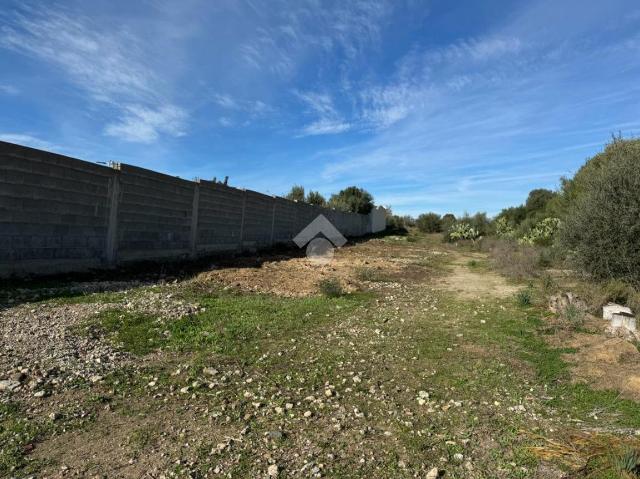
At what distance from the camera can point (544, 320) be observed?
801 cm

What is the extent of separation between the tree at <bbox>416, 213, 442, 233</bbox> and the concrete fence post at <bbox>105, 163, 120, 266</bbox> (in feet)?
150

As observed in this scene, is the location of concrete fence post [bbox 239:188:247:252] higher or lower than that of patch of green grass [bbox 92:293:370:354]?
higher

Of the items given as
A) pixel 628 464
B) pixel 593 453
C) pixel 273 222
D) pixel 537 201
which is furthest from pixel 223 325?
pixel 537 201

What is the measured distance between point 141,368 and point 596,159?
15948mm

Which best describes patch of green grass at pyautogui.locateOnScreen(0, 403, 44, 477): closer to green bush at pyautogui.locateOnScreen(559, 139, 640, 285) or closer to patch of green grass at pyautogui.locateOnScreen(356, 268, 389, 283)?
patch of green grass at pyautogui.locateOnScreen(356, 268, 389, 283)

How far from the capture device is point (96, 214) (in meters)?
9.59

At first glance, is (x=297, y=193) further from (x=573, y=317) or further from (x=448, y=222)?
(x=573, y=317)

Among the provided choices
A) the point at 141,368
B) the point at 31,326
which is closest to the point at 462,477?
the point at 141,368

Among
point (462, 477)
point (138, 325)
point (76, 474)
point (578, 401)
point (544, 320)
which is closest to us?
point (76, 474)

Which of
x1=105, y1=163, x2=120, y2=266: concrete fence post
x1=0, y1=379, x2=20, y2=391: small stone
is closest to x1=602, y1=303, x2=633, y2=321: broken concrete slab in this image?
x1=0, y1=379, x2=20, y2=391: small stone

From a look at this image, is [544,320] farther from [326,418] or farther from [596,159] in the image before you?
[596,159]

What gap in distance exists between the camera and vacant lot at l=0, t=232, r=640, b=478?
307cm

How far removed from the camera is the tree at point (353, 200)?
43.3m

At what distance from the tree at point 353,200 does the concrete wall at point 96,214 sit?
90.4 feet
